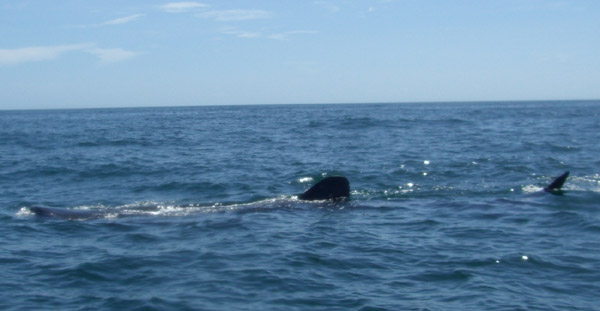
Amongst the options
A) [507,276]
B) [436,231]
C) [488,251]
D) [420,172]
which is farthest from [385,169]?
[507,276]

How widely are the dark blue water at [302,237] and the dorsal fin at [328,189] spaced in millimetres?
530

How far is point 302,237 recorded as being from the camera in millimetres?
12500

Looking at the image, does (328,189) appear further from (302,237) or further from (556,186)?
(556,186)

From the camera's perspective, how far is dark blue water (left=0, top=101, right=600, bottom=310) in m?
9.02

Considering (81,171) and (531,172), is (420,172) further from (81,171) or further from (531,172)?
(81,171)

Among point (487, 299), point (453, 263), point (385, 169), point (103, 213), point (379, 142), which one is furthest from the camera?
point (379, 142)

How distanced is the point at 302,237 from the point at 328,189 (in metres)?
4.31

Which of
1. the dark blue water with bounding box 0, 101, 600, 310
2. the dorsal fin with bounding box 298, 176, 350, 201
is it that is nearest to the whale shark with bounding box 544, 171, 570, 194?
the dark blue water with bounding box 0, 101, 600, 310

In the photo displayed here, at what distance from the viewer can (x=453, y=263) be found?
34.5ft

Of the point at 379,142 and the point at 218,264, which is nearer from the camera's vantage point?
the point at 218,264

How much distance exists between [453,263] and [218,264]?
13.2 ft

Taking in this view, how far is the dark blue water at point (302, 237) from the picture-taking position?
9.02 meters

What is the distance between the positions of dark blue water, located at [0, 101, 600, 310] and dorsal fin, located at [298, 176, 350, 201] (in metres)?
0.53

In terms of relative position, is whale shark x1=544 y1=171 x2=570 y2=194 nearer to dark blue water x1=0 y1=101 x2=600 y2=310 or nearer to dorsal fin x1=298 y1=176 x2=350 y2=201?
dark blue water x1=0 y1=101 x2=600 y2=310
